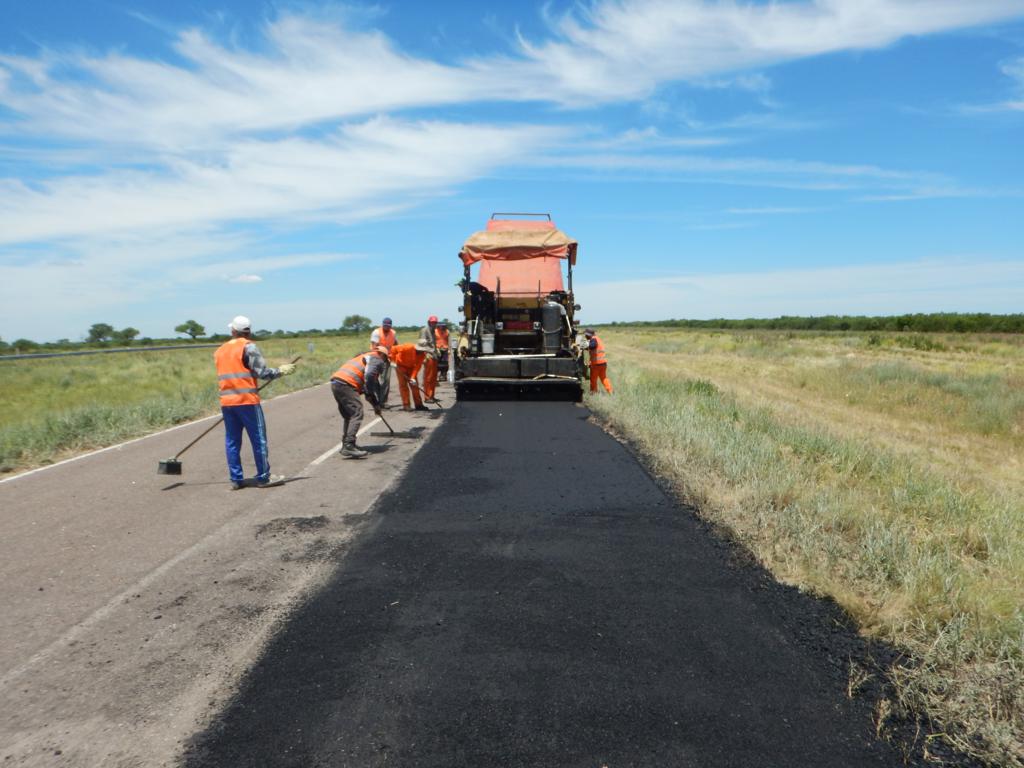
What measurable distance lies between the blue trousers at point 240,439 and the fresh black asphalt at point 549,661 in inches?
86.7

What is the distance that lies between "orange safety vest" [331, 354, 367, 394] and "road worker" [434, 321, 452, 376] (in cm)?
798

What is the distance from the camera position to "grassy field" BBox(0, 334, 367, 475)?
10359 millimetres

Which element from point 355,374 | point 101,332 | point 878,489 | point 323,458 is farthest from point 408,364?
point 101,332

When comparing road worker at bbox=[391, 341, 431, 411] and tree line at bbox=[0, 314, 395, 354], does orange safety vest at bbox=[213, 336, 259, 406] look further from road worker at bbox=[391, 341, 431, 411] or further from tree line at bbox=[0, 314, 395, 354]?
tree line at bbox=[0, 314, 395, 354]

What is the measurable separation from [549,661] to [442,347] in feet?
50.4

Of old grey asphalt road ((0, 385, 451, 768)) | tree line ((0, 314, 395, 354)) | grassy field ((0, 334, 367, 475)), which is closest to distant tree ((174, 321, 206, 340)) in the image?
tree line ((0, 314, 395, 354))

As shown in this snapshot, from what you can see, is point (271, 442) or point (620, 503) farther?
point (271, 442)

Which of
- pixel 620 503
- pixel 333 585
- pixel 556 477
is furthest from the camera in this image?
pixel 556 477

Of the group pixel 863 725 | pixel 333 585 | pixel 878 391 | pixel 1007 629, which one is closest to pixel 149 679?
pixel 333 585

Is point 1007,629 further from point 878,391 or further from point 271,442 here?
point 878,391

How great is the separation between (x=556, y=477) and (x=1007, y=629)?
15.2 ft

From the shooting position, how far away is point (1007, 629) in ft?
11.6

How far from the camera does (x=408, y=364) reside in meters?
13.0

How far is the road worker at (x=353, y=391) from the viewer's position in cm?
Result: 899
